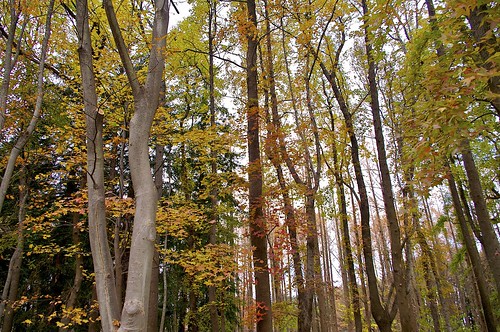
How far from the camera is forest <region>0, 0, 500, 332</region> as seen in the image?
295cm

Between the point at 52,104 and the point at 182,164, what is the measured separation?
5.01 metres

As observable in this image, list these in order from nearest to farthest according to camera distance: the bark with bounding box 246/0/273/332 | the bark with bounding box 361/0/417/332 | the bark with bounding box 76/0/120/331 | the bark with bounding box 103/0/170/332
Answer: the bark with bounding box 103/0/170/332 → the bark with bounding box 76/0/120/331 → the bark with bounding box 246/0/273/332 → the bark with bounding box 361/0/417/332

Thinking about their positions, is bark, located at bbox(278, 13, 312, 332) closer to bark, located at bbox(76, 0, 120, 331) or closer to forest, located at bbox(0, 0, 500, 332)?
forest, located at bbox(0, 0, 500, 332)

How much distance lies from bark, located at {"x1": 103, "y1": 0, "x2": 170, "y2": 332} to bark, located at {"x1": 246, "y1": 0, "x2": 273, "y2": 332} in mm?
3044

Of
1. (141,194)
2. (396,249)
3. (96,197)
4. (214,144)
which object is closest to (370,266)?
(396,249)

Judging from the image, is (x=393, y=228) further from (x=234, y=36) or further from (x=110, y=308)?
(x=234, y=36)

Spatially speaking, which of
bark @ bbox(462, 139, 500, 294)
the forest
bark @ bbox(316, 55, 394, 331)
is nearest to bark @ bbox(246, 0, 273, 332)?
the forest

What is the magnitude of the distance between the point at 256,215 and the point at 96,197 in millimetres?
3409

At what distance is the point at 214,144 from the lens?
25.2 ft

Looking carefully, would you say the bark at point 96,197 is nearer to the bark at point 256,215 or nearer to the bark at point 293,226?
the bark at point 256,215

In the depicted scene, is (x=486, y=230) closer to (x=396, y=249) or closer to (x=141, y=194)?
(x=396, y=249)

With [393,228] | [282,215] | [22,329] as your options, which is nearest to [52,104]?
[282,215]

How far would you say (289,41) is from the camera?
11.1 m

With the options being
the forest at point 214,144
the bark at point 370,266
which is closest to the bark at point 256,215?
the forest at point 214,144
